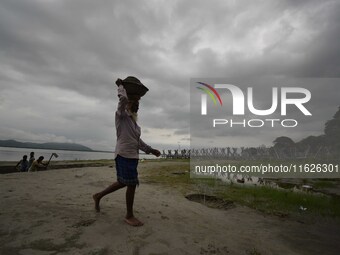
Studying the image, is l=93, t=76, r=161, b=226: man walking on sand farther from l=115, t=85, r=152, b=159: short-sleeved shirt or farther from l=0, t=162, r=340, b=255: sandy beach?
l=0, t=162, r=340, b=255: sandy beach

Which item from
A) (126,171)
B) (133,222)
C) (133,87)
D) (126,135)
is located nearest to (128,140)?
(126,135)

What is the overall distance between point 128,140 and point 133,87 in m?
0.86

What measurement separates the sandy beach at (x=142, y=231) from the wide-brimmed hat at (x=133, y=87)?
2007 mm

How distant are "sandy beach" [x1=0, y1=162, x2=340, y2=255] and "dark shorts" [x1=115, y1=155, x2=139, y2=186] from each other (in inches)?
24.4

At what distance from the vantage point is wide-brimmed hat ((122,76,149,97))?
3.66m

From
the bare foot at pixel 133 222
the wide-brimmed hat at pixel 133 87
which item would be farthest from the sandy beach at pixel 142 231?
the wide-brimmed hat at pixel 133 87

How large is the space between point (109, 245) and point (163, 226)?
1.00m

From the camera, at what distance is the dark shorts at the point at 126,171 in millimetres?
3431

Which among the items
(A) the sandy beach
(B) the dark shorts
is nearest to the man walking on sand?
(B) the dark shorts

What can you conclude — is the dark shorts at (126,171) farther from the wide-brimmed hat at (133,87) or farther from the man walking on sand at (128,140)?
the wide-brimmed hat at (133,87)

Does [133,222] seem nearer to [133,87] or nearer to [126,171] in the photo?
[126,171]

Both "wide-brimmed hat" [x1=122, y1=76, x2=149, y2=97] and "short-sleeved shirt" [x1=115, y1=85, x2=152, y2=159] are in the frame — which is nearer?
"short-sleeved shirt" [x1=115, y1=85, x2=152, y2=159]

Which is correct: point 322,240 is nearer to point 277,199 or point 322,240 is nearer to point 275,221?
point 275,221

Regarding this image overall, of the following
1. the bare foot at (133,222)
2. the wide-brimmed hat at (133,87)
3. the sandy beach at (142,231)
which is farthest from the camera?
the wide-brimmed hat at (133,87)
